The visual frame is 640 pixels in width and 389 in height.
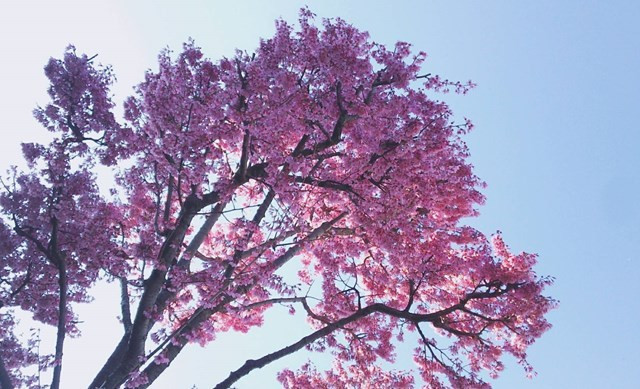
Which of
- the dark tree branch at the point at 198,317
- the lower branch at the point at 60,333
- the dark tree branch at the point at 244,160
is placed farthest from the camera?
the dark tree branch at the point at 244,160

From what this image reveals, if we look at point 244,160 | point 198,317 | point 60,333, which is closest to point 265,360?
→ point 198,317

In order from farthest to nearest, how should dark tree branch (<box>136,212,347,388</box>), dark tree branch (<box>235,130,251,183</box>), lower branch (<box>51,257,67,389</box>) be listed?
dark tree branch (<box>235,130,251,183</box>) < dark tree branch (<box>136,212,347,388</box>) < lower branch (<box>51,257,67,389</box>)

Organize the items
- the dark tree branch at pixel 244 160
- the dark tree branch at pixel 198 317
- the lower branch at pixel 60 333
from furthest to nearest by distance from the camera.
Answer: the dark tree branch at pixel 244 160, the dark tree branch at pixel 198 317, the lower branch at pixel 60 333

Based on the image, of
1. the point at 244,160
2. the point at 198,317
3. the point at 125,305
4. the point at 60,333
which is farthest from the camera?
the point at 198,317

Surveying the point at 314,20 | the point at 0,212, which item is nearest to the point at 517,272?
the point at 314,20

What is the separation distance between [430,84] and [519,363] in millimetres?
7531

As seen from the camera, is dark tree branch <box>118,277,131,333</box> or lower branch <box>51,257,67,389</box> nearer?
lower branch <box>51,257,67,389</box>

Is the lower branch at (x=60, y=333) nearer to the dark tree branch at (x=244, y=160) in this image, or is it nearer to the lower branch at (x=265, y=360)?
the lower branch at (x=265, y=360)

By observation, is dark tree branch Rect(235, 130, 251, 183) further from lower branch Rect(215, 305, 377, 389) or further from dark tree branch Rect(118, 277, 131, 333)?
lower branch Rect(215, 305, 377, 389)

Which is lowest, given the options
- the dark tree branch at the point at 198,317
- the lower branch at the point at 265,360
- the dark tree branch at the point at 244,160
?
the lower branch at the point at 265,360

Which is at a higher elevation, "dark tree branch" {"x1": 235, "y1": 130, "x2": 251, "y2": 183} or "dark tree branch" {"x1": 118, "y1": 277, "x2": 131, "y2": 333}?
"dark tree branch" {"x1": 235, "y1": 130, "x2": 251, "y2": 183}

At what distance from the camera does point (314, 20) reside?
11773 mm

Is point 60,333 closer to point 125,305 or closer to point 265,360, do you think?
point 125,305

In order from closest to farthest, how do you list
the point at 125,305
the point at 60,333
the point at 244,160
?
the point at 60,333 < the point at 125,305 < the point at 244,160
